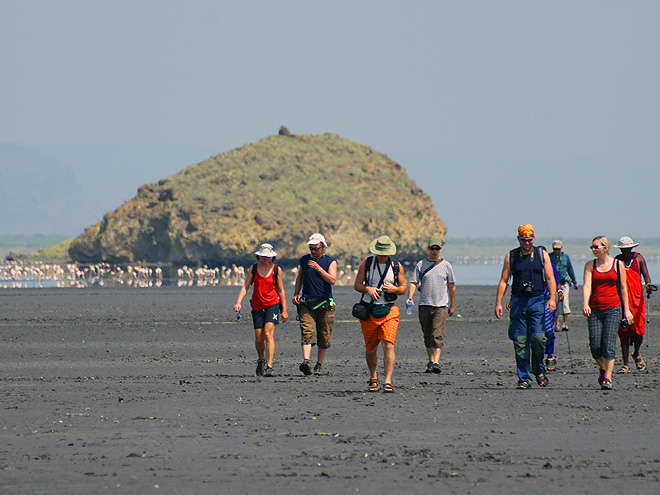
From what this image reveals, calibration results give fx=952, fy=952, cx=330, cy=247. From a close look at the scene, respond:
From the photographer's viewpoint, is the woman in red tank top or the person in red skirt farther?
the person in red skirt

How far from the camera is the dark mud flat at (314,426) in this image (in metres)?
6.88

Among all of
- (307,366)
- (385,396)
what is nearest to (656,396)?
(385,396)

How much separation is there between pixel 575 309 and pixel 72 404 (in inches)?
843

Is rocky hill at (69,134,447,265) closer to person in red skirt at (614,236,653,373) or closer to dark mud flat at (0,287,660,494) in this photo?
dark mud flat at (0,287,660,494)

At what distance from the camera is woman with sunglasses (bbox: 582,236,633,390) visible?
11297mm

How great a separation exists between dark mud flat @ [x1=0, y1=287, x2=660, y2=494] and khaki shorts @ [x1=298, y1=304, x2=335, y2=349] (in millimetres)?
521

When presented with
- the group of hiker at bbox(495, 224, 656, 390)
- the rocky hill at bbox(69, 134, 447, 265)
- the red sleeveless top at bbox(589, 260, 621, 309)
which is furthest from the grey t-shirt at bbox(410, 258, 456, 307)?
the rocky hill at bbox(69, 134, 447, 265)

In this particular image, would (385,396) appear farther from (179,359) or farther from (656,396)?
(179,359)

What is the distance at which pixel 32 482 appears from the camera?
6777 mm

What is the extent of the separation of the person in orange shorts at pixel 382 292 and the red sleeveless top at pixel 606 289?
238 centimetres

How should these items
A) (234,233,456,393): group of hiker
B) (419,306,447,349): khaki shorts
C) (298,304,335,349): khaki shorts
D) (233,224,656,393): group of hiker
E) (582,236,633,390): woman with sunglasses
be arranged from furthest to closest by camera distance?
(419,306,447,349): khaki shorts, (298,304,335,349): khaki shorts, (234,233,456,393): group of hiker, (582,236,633,390): woman with sunglasses, (233,224,656,393): group of hiker

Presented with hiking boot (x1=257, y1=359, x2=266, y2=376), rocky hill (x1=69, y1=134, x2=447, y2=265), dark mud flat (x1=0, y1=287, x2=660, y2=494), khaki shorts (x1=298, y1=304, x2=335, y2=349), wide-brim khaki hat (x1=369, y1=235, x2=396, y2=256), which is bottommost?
dark mud flat (x1=0, y1=287, x2=660, y2=494)

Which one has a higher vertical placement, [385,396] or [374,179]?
[374,179]

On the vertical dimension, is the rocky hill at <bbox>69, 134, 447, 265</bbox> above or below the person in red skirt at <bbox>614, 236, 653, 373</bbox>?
above
